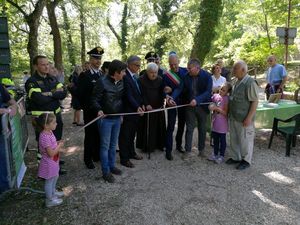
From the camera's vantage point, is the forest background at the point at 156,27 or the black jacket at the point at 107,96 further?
the forest background at the point at 156,27

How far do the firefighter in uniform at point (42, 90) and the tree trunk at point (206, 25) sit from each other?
8.54 m

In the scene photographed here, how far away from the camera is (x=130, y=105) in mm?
5117

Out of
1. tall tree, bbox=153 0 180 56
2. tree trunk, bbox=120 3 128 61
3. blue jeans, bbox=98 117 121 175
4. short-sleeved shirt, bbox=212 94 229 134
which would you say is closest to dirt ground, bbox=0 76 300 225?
blue jeans, bbox=98 117 121 175

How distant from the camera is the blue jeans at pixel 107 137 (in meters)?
4.55

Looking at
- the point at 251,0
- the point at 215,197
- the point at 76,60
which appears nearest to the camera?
the point at 215,197

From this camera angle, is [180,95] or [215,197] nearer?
[215,197]

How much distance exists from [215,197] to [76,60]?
979 inches

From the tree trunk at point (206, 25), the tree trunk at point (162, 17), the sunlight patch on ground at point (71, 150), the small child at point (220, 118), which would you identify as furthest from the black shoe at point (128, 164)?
the tree trunk at point (162, 17)

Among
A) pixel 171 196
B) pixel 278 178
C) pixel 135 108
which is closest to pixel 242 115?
pixel 278 178

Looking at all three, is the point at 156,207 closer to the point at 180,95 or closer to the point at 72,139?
the point at 180,95

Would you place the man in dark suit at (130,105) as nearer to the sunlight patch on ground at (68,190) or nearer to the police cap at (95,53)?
the police cap at (95,53)

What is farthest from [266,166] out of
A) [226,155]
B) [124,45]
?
[124,45]

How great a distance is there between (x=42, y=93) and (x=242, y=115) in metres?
3.21

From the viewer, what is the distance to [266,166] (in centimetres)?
553
